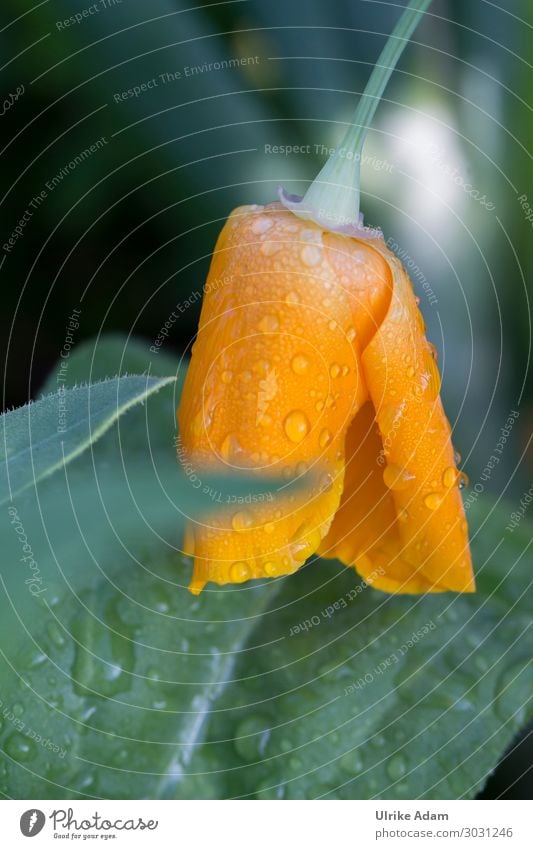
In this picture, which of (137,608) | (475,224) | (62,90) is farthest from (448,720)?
(62,90)

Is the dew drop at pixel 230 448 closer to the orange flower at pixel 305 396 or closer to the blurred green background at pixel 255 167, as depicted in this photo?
the orange flower at pixel 305 396

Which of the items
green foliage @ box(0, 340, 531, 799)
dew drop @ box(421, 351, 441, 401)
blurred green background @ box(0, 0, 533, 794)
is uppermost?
blurred green background @ box(0, 0, 533, 794)

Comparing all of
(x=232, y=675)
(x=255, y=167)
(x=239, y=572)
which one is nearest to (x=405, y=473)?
(x=239, y=572)

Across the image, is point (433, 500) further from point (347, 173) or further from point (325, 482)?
point (347, 173)

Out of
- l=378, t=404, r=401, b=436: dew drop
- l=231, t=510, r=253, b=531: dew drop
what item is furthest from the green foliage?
l=378, t=404, r=401, b=436: dew drop

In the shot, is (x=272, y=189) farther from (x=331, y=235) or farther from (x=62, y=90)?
(x=331, y=235)

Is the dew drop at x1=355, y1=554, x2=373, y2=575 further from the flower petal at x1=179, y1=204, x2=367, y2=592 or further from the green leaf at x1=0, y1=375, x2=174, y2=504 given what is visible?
the green leaf at x1=0, y1=375, x2=174, y2=504
